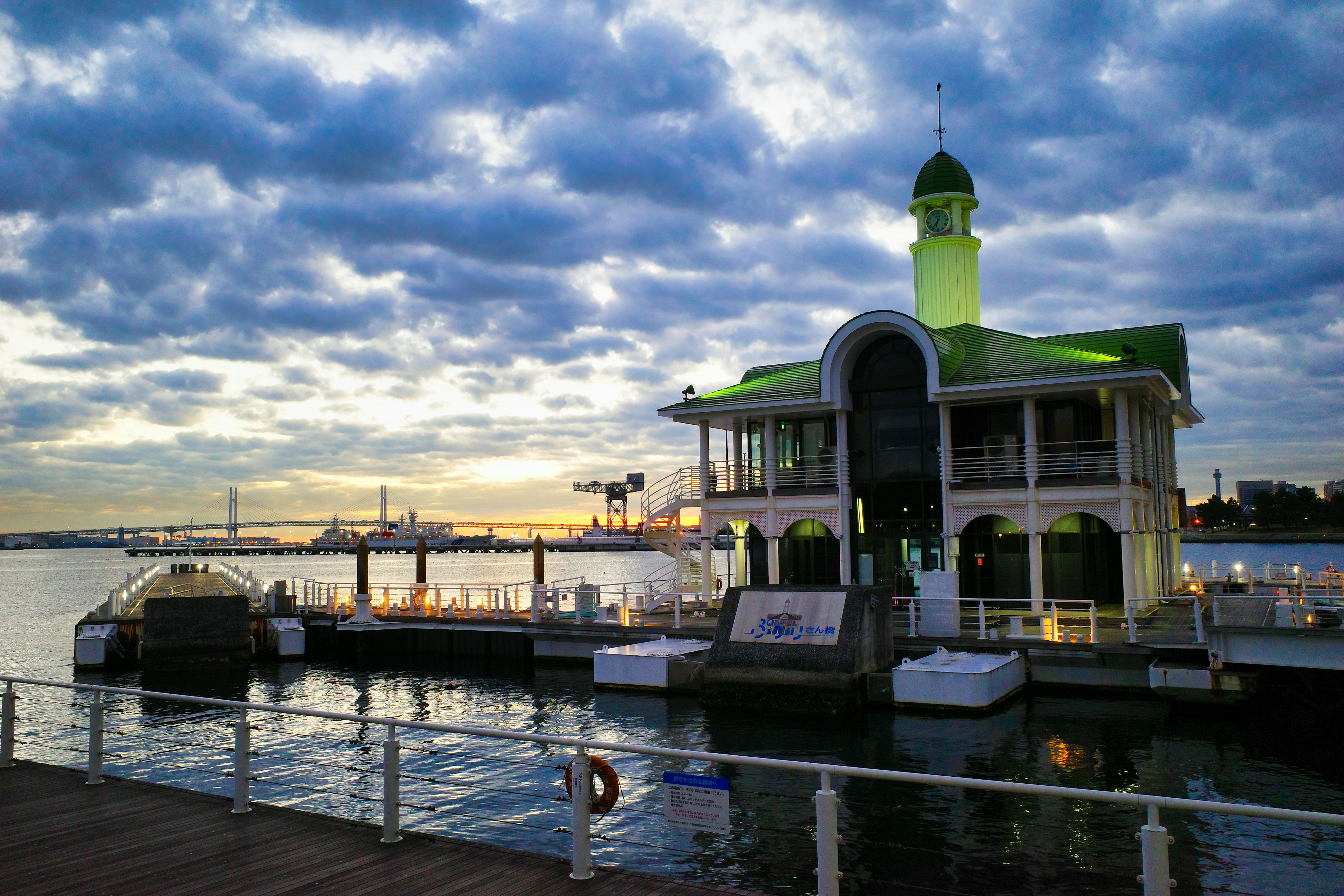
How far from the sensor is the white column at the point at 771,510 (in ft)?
107

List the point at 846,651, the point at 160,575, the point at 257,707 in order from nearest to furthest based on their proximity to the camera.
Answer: the point at 257,707 → the point at 846,651 → the point at 160,575

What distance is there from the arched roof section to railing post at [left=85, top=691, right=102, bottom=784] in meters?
24.9

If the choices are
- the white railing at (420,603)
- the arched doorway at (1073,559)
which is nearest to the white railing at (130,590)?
the white railing at (420,603)

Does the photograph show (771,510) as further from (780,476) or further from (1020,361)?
(1020,361)

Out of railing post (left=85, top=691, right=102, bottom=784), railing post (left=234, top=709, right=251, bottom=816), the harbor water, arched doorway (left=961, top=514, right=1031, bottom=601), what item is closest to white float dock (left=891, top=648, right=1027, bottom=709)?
the harbor water

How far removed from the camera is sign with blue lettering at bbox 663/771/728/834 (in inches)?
279

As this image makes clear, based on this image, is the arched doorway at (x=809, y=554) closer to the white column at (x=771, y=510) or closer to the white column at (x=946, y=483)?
the white column at (x=771, y=510)

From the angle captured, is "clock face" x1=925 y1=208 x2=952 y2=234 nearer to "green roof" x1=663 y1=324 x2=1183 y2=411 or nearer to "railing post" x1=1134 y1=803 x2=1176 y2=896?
"green roof" x1=663 y1=324 x2=1183 y2=411

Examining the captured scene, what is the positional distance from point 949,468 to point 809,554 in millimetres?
6476

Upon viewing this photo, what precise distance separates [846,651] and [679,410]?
15.6 m

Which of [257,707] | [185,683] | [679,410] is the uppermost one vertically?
[679,410]

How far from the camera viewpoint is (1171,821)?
1270cm

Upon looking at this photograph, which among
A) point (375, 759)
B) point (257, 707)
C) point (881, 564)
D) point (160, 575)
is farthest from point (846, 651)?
point (160, 575)

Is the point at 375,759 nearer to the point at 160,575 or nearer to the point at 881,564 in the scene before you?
the point at 881,564
